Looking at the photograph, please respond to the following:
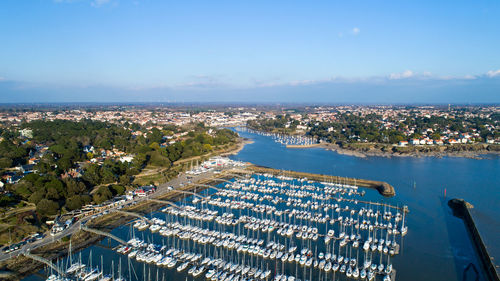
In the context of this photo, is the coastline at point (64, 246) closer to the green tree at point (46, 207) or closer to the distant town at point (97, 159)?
the distant town at point (97, 159)

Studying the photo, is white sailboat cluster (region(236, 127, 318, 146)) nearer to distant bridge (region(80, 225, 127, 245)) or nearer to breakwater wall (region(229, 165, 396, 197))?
breakwater wall (region(229, 165, 396, 197))

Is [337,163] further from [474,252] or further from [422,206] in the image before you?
[474,252]

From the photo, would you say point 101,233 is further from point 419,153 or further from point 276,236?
point 419,153

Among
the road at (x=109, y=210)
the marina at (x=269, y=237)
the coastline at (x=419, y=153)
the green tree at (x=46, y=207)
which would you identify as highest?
the green tree at (x=46, y=207)

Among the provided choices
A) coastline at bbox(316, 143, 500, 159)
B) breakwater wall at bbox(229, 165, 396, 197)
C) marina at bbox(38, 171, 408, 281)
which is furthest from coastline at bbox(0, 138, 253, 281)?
coastline at bbox(316, 143, 500, 159)

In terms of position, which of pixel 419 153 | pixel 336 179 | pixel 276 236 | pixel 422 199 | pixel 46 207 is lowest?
pixel 276 236

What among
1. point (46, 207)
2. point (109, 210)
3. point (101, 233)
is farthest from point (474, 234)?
point (46, 207)

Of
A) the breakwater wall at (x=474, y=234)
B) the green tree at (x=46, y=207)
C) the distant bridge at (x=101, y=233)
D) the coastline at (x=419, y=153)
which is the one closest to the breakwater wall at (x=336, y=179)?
the breakwater wall at (x=474, y=234)
